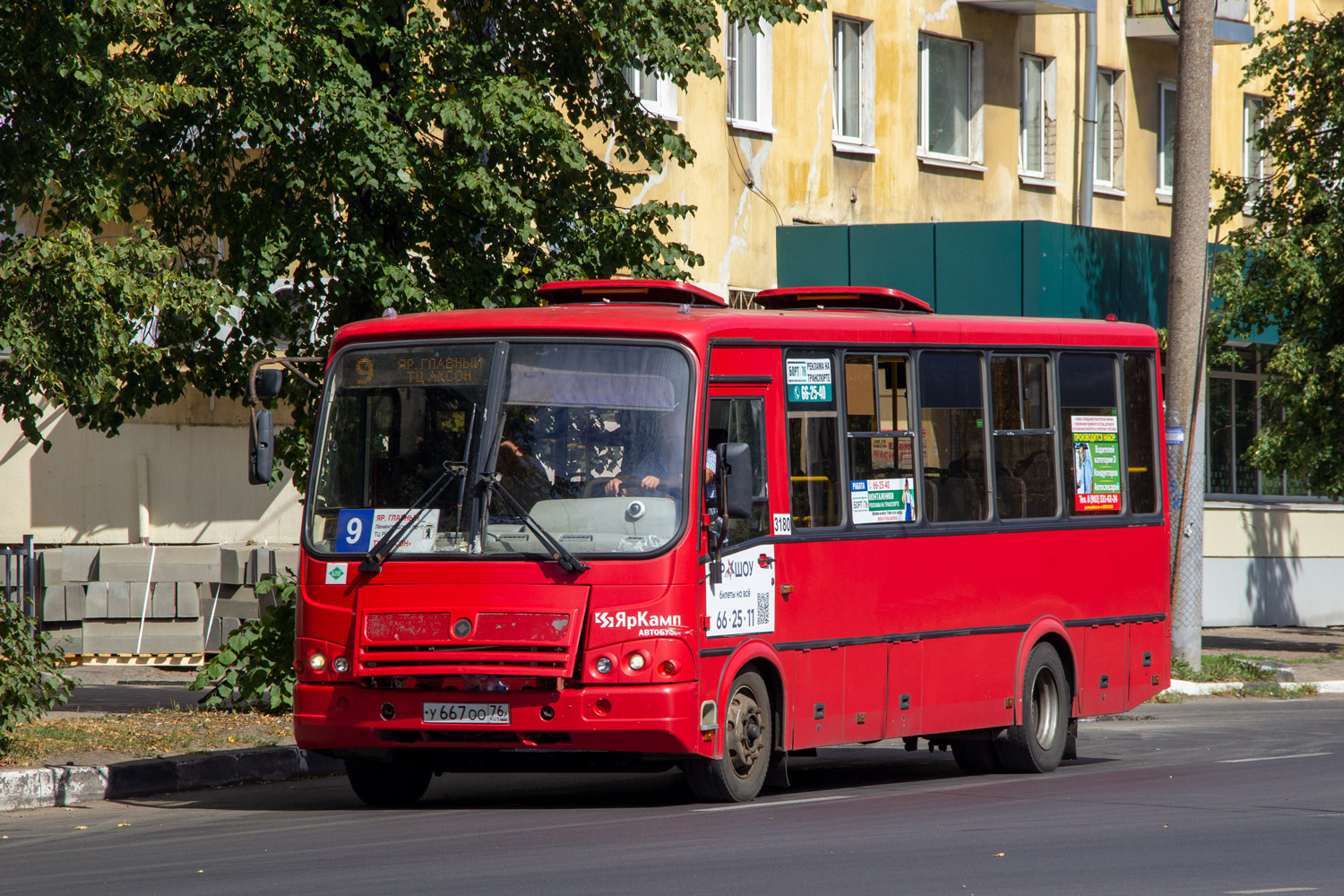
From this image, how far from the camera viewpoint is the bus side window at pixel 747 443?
10.8m

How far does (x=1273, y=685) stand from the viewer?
2059 cm

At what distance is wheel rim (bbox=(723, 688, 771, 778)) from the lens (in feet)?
35.5

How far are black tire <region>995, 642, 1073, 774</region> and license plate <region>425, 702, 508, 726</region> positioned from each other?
418 cm

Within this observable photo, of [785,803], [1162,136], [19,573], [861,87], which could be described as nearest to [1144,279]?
[861,87]

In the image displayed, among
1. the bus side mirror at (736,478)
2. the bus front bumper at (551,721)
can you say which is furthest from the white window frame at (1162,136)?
the bus front bumper at (551,721)

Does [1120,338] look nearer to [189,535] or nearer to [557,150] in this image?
[557,150]

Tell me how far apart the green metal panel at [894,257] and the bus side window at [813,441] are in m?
13.0

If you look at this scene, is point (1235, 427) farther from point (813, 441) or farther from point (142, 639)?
point (813, 441)

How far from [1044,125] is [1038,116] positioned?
0.15 metres

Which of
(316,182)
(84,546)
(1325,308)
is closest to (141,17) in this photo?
(316,182)

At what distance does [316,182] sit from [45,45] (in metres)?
2.66

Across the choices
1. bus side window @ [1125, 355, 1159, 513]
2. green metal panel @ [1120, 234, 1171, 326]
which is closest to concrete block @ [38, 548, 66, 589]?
bus side window @ [1125, 355, 1159, 513]

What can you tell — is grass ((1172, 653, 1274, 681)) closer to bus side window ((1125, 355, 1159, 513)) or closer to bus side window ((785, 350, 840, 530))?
bus side window ((1125, 355, 1159, 513))

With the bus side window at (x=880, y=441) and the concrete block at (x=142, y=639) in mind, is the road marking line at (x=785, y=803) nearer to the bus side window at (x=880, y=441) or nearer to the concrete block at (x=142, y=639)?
the bus side window at (x=880, y=441)
